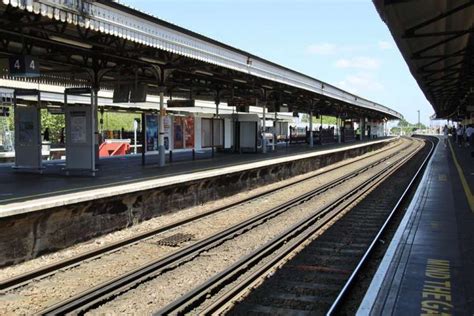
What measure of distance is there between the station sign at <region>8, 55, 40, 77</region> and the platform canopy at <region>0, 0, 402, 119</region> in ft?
1.63

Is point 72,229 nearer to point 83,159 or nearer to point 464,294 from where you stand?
point 83,159

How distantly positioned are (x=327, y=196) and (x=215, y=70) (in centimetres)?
690

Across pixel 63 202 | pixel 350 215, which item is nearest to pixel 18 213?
pixel 63 202

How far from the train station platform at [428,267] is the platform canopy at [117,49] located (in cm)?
661

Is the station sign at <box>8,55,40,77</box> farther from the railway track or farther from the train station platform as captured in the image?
the train station platform

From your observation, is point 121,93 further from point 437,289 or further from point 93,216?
point 437,289

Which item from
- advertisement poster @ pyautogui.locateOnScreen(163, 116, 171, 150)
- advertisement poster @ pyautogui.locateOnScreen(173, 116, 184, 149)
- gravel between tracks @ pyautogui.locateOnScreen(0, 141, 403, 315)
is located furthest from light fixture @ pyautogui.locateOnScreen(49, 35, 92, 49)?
advertisement poster @ pyautogui.locateOnScreen(173, 116, 184, 149)

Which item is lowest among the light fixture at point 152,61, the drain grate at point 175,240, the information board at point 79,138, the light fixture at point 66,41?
the drain grate at point 175,240

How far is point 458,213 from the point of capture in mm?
11484

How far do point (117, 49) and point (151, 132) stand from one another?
4.78 m

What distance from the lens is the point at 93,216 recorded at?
32.1ft

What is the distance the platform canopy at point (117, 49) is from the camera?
986 cm

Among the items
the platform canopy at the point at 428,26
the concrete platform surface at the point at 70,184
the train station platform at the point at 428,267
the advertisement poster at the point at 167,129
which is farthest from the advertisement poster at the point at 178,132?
the train station platform at the point at 428,267

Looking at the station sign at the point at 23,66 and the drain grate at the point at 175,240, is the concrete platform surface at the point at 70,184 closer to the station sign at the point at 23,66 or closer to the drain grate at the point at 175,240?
the drain grate at the point at 175,240
